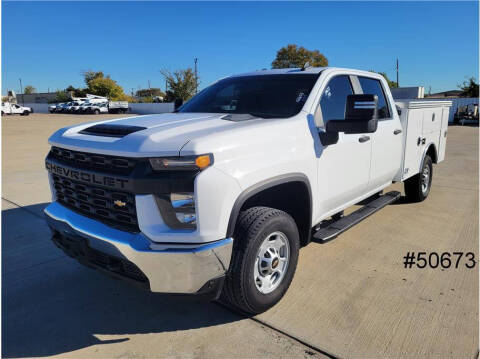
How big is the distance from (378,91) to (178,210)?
10.8ft

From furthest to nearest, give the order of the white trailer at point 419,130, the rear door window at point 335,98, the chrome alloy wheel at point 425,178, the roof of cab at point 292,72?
the chrome alloy wheel at point 425,178
the white trailer at point 419,130
the roof of cab at point 292,72
the rear door window at point 335,98

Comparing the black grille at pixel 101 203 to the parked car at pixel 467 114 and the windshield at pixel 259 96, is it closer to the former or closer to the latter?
the windshield at pixel 259 96

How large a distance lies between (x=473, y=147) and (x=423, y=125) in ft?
34.0

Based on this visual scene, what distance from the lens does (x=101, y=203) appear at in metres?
2.63

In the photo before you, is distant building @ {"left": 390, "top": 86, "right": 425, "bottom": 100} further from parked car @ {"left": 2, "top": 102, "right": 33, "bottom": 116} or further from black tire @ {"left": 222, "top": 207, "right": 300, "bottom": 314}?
parked car @ {"left": 2, "top": 102, "right": 33, "bottom": 116}

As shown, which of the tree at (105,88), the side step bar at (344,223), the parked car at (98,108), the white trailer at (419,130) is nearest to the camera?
the side step bar at (344,223)

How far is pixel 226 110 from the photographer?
3.69 meters

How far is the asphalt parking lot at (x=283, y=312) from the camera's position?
2566 millimetres

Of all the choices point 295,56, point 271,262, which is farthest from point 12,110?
point 271,262

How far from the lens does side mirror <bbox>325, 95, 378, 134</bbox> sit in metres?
2.97

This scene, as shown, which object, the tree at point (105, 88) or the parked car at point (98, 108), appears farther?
the tree at point (105, 88)

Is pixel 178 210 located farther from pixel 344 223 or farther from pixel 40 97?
pixel 40 97

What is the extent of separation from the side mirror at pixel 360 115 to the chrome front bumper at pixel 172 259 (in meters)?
1.35

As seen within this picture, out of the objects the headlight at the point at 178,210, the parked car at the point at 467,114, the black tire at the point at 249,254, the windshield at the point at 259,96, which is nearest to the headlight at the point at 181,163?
the headlight at the point at 178,210
